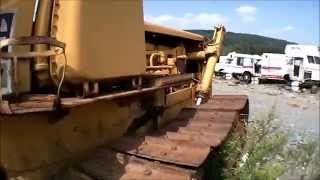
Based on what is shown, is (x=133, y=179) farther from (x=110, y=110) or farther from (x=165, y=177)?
(x=110, y=110)

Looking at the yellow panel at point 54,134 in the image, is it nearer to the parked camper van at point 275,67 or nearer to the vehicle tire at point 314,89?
the vehicle tire at point 314,89

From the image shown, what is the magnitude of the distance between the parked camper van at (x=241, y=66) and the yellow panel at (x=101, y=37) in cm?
3370

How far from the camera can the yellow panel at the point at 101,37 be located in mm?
3451

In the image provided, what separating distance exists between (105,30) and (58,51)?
0.48 metres

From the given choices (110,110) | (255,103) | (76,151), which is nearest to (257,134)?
(110,110)

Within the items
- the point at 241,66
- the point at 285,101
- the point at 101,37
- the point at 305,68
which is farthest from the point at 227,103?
the point at 241,66

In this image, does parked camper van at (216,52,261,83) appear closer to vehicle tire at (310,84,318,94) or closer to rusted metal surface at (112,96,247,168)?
vehicle tire at (310,84,318,94)

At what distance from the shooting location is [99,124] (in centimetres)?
417

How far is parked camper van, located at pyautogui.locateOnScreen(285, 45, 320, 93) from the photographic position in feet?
113

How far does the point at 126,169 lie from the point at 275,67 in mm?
33531

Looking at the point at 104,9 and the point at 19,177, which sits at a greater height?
the point at 104,9

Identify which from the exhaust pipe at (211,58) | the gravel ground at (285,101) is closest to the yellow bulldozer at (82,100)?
the exhaust pipe at (211,58)

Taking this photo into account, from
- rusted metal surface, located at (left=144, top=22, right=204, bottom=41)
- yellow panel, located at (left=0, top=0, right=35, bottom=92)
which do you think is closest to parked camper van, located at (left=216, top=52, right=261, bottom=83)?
rusted metal surface, located at (left=144, top=22, right=204, bottom=41)

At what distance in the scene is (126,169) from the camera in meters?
3.84
